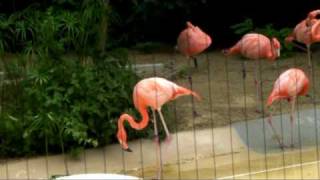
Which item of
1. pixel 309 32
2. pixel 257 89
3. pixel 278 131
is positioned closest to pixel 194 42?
pixel 257 89

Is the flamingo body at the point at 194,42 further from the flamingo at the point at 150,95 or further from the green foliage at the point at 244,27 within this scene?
the flamingo at the point at 150,95

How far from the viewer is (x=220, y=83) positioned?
8531mm

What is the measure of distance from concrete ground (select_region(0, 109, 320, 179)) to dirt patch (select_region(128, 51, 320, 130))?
1.17ft

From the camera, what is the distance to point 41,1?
35.3 feet

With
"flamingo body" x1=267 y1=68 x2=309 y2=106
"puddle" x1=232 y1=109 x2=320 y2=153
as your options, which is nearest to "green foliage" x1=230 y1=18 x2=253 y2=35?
"puddle" x1=232 y1=109 x2=320 y2=153

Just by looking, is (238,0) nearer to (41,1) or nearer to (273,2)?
(273,2)

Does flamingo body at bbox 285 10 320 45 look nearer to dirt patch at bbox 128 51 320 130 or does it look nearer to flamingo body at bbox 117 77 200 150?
dirt patch at bbox 128 51 320 130

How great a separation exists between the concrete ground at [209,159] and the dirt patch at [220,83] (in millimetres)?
356

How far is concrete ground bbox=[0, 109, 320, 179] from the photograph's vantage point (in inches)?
232

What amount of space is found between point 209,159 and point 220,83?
2383mm

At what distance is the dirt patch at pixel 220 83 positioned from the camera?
7200mm

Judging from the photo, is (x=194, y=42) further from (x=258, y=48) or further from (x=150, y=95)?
(x=150, y=95)

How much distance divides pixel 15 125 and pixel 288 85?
7.26ft

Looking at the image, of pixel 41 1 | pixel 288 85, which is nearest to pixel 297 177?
pixel 288 85
